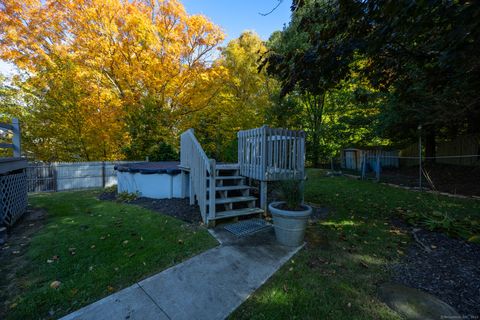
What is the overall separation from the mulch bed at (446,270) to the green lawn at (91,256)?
2.66 metres

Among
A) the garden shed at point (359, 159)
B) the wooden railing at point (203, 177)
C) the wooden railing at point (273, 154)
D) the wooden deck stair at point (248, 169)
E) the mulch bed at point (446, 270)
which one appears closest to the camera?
the mulch bed at point (446, 270)

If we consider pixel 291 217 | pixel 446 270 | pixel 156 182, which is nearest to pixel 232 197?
pixel 291 217

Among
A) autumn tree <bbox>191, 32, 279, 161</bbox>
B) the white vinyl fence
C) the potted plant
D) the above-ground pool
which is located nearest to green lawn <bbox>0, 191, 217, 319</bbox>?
the potted plant

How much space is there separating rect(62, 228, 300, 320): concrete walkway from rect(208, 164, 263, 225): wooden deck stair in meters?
1.10

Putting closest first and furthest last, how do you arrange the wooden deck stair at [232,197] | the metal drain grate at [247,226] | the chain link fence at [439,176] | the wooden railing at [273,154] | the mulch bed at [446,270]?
the mulch bed at [446,270]
the metal drain grate at [247,226]
the wooden deck stair at [232,197]
the wooden railing at [273,154]
the chain link fence at [439,176]

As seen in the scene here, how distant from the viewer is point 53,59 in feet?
34.7

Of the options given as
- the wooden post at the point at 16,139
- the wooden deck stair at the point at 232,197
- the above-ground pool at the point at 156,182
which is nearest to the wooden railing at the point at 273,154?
the wooden deck stair at the point at 232,197

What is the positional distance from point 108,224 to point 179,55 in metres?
10.5

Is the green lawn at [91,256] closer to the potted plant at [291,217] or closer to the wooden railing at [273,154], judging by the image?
the potted plant at [291,217]

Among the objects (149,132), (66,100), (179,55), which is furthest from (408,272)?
(66,100)

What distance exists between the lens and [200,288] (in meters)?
2.15

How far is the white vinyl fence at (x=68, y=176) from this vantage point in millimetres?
9703

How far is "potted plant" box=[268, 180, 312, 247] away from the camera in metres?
3.04

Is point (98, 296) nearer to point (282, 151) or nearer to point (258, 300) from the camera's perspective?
point (258, 300)
